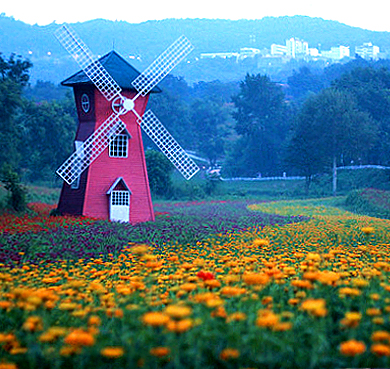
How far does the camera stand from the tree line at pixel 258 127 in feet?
121

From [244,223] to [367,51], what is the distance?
182 meters

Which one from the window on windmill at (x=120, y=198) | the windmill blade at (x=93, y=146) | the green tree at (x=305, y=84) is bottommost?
the window on windmill at (x=120, y=198)

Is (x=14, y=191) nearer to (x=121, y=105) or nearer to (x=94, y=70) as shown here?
(x=121, y=105)

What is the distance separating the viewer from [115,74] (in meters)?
21.4

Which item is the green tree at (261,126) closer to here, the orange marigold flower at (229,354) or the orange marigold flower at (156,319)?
the orange marigold flower at (229,354)

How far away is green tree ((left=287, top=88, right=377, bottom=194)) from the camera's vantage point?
43.8m

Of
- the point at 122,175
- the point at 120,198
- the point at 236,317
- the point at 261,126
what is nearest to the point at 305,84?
the point at 261,126

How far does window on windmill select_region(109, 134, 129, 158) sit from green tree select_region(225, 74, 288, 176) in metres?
39.8

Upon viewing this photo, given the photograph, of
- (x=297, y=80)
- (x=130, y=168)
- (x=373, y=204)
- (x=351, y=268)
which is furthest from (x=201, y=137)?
(x=351, y=268)

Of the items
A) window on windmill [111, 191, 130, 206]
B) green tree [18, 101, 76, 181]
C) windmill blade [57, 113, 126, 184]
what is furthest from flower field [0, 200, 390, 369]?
green tree [18, 101, 76, 181]

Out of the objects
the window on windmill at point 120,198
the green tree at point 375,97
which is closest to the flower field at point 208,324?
the window on windmill at point 120,198

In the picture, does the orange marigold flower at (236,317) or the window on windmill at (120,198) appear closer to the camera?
the orange marigold flower at (236,317)

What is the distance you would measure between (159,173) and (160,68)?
770 inches

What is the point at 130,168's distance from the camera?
21.5 metres
